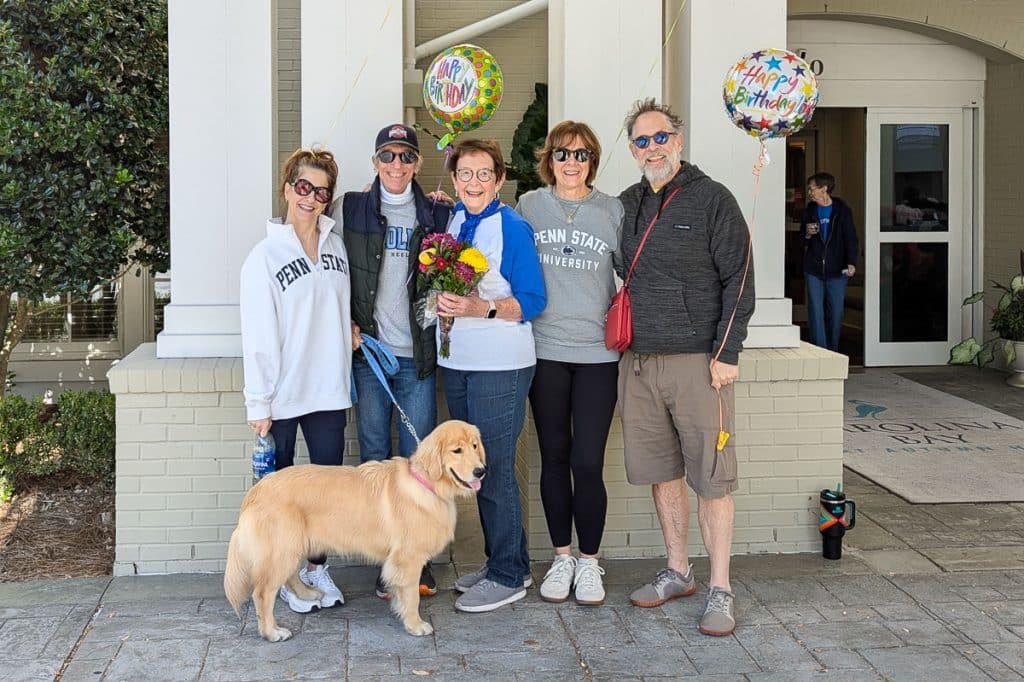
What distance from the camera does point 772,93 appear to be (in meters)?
4.85

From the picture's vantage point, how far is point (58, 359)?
950 centimetres

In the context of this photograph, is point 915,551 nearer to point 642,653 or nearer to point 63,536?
point 642,653

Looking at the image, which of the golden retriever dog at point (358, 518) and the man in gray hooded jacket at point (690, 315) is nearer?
the golden retriever dog at point (358, 518)

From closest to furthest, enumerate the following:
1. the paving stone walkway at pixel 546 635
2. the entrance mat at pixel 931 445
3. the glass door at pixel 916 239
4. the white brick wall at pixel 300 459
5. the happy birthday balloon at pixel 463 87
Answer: the paving stone walkway at pixel 546 635 < the happy birthday balloon at pixel 463 87 < the white brick wall at pixel 300 459 < the entrance mat at pixel 931 445 < the glass door at pixel 916 239

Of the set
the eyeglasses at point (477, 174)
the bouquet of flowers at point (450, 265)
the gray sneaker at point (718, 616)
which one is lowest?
the gray sneaker at point (718, 616)

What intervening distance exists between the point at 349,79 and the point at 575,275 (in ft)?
5.38

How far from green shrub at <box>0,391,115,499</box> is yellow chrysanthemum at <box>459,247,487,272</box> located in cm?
326

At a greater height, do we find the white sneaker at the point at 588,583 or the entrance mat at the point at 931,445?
the entrance mat at the point at 931,445

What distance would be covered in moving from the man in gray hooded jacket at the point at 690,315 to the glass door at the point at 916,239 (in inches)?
309

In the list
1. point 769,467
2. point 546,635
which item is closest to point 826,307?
point 769,467

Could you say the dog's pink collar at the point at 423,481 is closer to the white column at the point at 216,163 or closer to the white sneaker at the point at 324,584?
the white sneaker at the point at 324,584

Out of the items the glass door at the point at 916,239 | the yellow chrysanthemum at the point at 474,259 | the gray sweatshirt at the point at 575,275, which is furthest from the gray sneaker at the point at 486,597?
the glass door at the point at 916,239

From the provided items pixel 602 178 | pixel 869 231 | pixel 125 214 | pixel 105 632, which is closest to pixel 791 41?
pixel 869 231

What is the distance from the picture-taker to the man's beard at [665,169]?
4.75m
